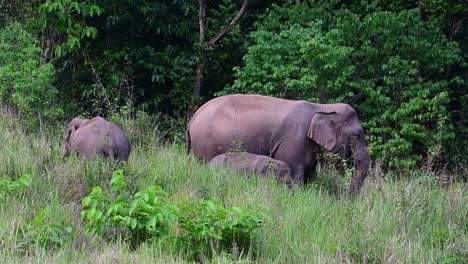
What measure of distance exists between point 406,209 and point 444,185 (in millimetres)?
2501

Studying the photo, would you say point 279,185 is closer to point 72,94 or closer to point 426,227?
point 426,227

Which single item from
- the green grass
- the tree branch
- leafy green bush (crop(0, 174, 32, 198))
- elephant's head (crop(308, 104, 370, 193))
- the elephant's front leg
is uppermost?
the tree branch

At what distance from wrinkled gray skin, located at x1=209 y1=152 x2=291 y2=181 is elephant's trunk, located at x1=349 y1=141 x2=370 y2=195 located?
2.57 feet

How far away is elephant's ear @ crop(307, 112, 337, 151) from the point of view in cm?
1022

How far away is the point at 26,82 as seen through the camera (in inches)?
485

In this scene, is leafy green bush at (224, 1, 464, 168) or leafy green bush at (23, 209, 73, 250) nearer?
leafy green bush at (23, 209, 73, 250)

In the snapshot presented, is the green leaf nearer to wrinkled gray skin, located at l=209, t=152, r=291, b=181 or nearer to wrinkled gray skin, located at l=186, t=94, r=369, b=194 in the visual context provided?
wrinkled gray skin, located at l=209, t=152, r=291, b=181

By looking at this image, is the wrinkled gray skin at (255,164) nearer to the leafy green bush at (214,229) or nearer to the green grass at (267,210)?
the green grass at (267,210)

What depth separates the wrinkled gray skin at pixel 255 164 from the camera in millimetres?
9688

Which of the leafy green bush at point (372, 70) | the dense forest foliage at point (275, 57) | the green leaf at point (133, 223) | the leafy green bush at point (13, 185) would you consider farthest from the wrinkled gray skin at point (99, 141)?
the leafy green bush at point (372, 70)

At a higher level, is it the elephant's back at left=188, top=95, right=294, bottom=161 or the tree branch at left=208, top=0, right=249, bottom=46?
the tree branch at left=208, top=0, right=249, bottom=46

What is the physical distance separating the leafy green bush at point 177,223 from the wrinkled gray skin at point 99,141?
2.24 m

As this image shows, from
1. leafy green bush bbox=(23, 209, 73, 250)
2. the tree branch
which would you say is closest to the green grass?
leafy green bush bbox=(23, 209, 73, 250)

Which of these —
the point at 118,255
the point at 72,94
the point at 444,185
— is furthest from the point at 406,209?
the point at 72,94
